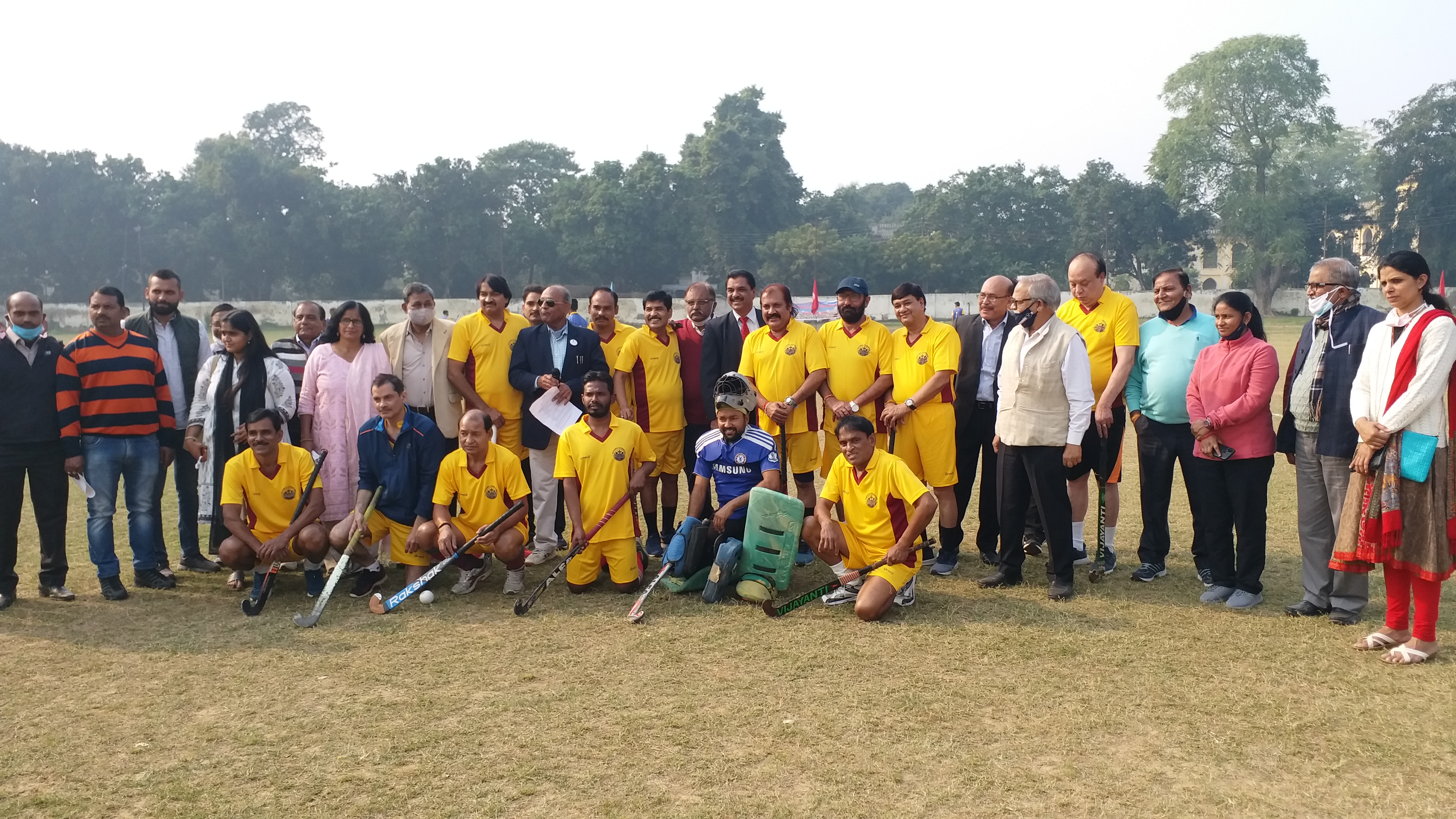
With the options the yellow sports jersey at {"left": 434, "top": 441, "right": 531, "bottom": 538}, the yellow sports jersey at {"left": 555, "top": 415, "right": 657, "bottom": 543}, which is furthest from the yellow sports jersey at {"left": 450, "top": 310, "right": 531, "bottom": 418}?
the yellow sports jersey at {"left": 555, "top": 415, "right": 657, "bottom": 543}

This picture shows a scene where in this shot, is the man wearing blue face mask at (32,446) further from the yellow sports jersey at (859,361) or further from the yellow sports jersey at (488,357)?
the yellow sports jersey at (859,361)

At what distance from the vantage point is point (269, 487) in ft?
20.8

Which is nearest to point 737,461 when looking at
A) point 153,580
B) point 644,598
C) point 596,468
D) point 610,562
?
point 596,468

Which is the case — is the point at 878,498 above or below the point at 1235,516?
above

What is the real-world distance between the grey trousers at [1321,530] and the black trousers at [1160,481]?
0.66 metres

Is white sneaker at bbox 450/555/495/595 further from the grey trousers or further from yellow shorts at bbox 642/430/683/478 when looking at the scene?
the grey trousers

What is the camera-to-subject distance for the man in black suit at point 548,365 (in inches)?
279

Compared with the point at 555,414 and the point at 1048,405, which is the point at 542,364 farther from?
the point at 1048,405

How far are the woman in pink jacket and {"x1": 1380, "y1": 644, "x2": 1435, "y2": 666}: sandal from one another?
3.21ft

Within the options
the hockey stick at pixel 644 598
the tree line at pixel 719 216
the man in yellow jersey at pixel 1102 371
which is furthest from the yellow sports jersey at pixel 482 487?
the tree line at pixel 719 216

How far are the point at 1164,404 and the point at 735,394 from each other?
2.63 m

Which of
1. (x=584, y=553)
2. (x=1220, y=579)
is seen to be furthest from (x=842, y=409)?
(x=1220, y=579)

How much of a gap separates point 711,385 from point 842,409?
0.98 m

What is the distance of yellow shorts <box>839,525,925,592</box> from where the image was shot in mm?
5719
